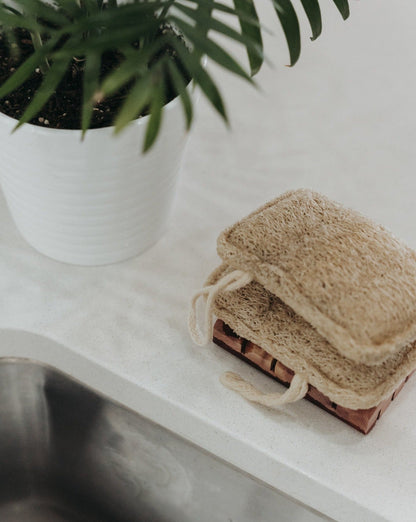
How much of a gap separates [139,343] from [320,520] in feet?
0.70

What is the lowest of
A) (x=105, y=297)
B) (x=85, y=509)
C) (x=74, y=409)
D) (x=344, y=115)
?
(x=85, y=509)

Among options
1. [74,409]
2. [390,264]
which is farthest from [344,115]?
[74,409]

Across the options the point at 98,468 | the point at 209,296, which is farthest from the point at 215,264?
the point at 98,468

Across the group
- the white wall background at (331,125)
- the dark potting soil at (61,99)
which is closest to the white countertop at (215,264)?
the white wall background at (331,125)

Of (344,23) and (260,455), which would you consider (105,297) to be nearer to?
(260,455)

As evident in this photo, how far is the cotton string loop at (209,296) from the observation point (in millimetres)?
520

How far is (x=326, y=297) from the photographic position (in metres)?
0.47

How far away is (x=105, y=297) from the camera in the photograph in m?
0.61

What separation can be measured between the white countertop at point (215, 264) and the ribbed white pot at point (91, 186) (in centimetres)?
3

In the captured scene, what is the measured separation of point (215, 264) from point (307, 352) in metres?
0.17

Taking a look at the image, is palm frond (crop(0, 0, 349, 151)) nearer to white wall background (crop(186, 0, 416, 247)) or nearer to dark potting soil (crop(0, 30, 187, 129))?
dark potting soil (crop(0, 30, 187, 129))

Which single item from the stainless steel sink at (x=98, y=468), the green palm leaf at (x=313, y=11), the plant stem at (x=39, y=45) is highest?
the green palm leaf at (x=313, y=11)

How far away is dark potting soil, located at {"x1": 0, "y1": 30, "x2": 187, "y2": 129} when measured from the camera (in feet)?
1.73

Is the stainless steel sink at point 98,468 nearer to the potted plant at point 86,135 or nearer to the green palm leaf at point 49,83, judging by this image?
the potted plant at point 86,135
